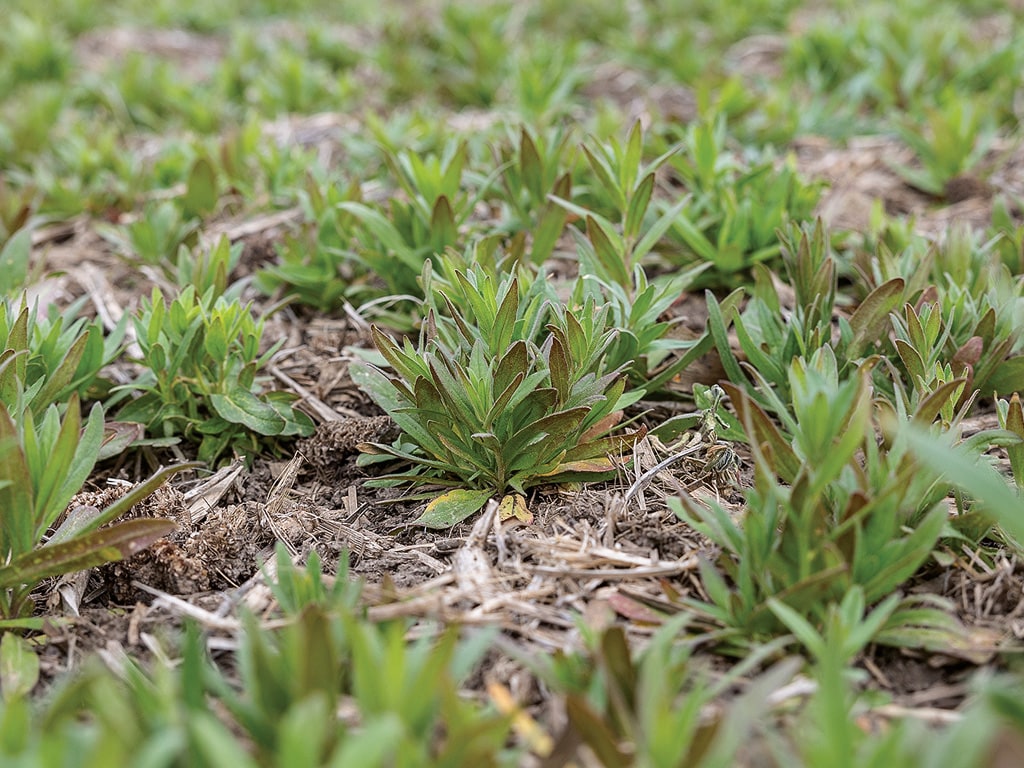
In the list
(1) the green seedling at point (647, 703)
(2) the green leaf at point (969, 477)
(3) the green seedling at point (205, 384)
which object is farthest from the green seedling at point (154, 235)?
(2) the green leaf at point (969, 477)

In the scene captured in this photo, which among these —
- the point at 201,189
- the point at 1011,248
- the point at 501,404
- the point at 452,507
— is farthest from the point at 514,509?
the point at 201,189

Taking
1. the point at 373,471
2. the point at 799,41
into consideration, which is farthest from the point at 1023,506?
the point at 799,41

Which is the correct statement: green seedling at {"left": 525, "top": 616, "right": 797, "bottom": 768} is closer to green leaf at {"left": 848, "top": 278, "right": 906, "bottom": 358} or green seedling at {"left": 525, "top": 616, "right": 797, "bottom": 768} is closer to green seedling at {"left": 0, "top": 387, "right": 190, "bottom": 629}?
green seedling at {"left": 0, "top": 387, "right": 190, "bottom": 629}

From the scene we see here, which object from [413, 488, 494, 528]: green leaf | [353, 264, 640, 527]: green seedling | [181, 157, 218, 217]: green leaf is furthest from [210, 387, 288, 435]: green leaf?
[181, 157, 218, 217]: green leaf

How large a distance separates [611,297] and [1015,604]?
1.12m

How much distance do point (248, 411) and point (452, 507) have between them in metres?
0.62

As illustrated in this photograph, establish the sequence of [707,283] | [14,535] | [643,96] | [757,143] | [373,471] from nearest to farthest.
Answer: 1. [14,535]
2. [373,471]
3. [707,283]
4. [757,143]
5. [643,96]

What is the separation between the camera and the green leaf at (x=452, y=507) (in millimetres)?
2018

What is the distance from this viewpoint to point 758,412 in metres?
1.82

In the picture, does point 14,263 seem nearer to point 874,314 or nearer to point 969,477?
point 874,314

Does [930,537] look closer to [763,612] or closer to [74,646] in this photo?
[763,612]

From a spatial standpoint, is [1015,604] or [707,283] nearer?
[1015,604]

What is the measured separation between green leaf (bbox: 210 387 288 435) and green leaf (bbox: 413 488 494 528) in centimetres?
49

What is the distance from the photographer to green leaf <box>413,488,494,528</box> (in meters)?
2.02
